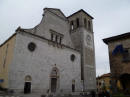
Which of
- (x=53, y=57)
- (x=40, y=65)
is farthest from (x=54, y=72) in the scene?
(x=40, y=65)

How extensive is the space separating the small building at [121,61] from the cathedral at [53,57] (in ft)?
30.2

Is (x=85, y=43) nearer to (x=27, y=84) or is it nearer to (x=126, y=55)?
(x=126, y=55)

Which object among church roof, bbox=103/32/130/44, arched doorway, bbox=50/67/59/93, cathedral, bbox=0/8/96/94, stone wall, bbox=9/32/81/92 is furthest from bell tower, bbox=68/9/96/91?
church roof, bbox=103/32/130/44

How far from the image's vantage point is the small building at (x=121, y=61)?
14133 millimetres

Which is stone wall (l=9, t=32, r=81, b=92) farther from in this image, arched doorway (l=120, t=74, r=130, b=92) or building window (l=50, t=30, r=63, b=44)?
arched doorway (l=120, t=74, r=130, b=92)

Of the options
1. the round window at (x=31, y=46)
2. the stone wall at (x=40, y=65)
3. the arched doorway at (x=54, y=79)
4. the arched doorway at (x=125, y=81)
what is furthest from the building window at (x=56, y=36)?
the arched doorway at (x=125, y=81)

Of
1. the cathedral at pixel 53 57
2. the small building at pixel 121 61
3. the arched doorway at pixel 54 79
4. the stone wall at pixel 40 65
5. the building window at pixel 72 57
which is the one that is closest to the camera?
the small building at pixel 121 61

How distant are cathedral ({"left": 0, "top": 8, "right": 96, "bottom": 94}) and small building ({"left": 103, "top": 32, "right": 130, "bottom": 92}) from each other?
9.19m

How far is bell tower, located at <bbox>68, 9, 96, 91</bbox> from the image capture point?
1017 inches

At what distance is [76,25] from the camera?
1174 inches

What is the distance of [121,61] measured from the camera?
14398 millimetres

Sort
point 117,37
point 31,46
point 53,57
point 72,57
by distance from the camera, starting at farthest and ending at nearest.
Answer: point 72,57
point 53,57
point 31,46
point 117,37

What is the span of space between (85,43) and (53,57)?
10101 millimetres

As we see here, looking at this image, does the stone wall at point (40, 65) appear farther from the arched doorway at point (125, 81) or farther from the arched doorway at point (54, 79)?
the arched doorway at point (125, 81)
